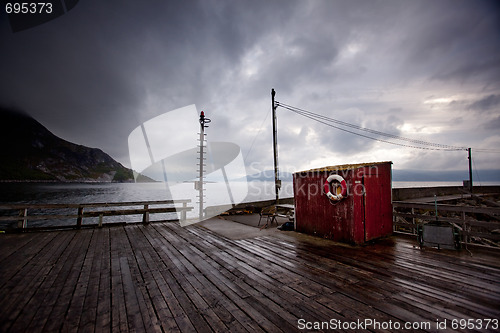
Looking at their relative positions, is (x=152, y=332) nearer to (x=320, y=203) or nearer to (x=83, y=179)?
(x=320, y=203)

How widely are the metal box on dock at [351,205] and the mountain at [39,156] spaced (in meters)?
171

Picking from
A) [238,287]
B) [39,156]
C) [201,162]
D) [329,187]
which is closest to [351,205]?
[329,187]

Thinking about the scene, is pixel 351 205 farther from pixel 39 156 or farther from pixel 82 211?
pixel 39 156

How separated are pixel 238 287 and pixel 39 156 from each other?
193422 millimetres

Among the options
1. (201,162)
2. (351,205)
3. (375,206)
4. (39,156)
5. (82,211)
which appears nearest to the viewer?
(351,205)

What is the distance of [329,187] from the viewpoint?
657 centimetres

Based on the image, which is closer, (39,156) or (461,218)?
(461,218)

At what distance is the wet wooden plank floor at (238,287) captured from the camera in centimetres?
262

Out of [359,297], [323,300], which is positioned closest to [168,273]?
[323,300]

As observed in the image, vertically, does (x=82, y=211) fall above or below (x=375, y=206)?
below

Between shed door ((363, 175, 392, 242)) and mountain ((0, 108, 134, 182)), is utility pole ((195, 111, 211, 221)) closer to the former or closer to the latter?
shed door ((363, 175, 392, 242))

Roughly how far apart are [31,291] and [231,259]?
3483 mm

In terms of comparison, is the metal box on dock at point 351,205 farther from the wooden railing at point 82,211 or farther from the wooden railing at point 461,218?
the wooden railing at point 82,211

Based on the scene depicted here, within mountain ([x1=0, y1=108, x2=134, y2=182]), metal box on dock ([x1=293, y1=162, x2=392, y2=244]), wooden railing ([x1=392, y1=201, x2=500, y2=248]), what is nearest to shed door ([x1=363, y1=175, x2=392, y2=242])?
metal box on dock ([x1=293, y1=162, x2=392, y2=244])
